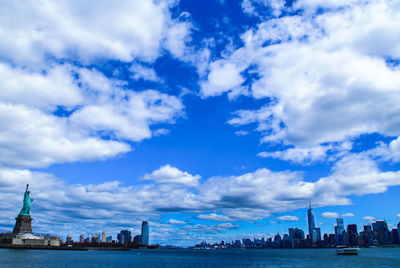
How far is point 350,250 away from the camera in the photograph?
635 ft

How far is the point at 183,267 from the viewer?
11162cm

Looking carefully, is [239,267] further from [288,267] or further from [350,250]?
[350,250]

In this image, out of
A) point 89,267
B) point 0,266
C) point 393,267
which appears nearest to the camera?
point 0,266

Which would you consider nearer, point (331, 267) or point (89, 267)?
point (89, 267)

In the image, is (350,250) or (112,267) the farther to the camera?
(350,250)

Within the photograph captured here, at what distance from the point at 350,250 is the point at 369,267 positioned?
94049 millimetres

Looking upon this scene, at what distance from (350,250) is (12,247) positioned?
204222 millimetres

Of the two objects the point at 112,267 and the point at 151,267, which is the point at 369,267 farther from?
the point at 112,267

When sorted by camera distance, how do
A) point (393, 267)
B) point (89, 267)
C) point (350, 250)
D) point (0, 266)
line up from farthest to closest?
point (350, 250) → point (393, 267) → point (89, 267) → point (0, 266)

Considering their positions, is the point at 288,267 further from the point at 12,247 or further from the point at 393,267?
the point at 12,247

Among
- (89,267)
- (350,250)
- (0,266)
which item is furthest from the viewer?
(350,250)

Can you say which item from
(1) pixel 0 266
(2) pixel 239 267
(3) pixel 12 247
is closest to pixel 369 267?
(2) pixel 239 267

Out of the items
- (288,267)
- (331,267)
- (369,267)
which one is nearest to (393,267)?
(369,267)

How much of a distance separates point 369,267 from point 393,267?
741 centimetres
